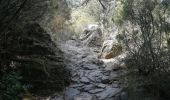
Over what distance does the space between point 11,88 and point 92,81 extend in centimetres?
310

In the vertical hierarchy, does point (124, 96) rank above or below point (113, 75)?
below

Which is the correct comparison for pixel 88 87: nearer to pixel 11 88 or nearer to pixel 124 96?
pixel 124 96

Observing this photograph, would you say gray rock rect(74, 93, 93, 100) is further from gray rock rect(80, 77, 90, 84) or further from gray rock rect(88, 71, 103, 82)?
gray rock rect(88, 71, 103, 82)

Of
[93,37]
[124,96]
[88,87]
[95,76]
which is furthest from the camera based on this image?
[93,37]

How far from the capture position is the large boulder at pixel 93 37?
17.2 metres

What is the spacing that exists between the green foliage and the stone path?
3.77ft

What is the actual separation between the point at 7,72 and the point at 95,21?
1662 centimetres

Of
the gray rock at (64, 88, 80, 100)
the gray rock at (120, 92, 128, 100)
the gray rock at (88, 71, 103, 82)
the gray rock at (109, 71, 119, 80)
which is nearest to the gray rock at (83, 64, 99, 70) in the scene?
the gray rock at (88, 71, 103, 82)

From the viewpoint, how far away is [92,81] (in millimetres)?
9195

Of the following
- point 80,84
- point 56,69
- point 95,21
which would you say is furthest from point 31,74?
point 95,21

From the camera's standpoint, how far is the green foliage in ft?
22.1

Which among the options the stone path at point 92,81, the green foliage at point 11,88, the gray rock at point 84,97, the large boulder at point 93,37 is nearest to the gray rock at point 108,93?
the stone path at point 92,81

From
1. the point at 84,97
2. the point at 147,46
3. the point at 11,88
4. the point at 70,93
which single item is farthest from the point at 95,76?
the point at 11,88

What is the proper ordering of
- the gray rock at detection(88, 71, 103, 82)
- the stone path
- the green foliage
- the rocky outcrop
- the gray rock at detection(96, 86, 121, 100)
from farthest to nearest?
the gray rock at detection(88, 71, 103, 82) < the rocky outcrop < the stone path < the gray rock at detection(96, 86, 121, 100) < the green foliage
